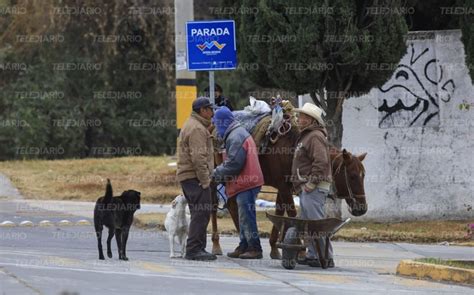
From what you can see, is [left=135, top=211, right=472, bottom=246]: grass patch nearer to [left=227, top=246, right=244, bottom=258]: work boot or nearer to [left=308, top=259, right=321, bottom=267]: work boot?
[left=227, top=246, right=244, bottom=258]: work boot

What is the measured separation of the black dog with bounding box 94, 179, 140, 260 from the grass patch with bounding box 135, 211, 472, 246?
4016 millimetres

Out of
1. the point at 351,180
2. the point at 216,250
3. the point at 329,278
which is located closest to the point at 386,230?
the point at 351,180

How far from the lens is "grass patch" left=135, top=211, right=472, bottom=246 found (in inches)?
634

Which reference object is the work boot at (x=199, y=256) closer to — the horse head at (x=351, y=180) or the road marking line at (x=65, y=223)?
the horse head at (x=351, y=180)

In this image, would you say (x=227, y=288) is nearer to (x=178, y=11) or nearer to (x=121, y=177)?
(x=178, y=11)

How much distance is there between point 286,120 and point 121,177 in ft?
35.1

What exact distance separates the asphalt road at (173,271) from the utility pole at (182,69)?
111 inches

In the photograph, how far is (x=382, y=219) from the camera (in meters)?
18.1

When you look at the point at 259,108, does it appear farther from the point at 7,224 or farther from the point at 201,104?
the point at 7,224

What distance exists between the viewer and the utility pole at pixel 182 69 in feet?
58.9

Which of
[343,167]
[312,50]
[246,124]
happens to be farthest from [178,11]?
[343,167]

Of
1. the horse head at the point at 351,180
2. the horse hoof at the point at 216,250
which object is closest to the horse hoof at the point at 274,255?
the horse hoof at the point at 216,250

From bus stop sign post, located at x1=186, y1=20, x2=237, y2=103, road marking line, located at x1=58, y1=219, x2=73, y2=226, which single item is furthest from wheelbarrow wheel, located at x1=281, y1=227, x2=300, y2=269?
road marking line, located at x1=58, y1=219, x2=73, y2=226

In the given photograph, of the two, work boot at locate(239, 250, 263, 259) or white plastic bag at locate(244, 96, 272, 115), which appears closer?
work boot at locate(239, 250, 263, 259)
